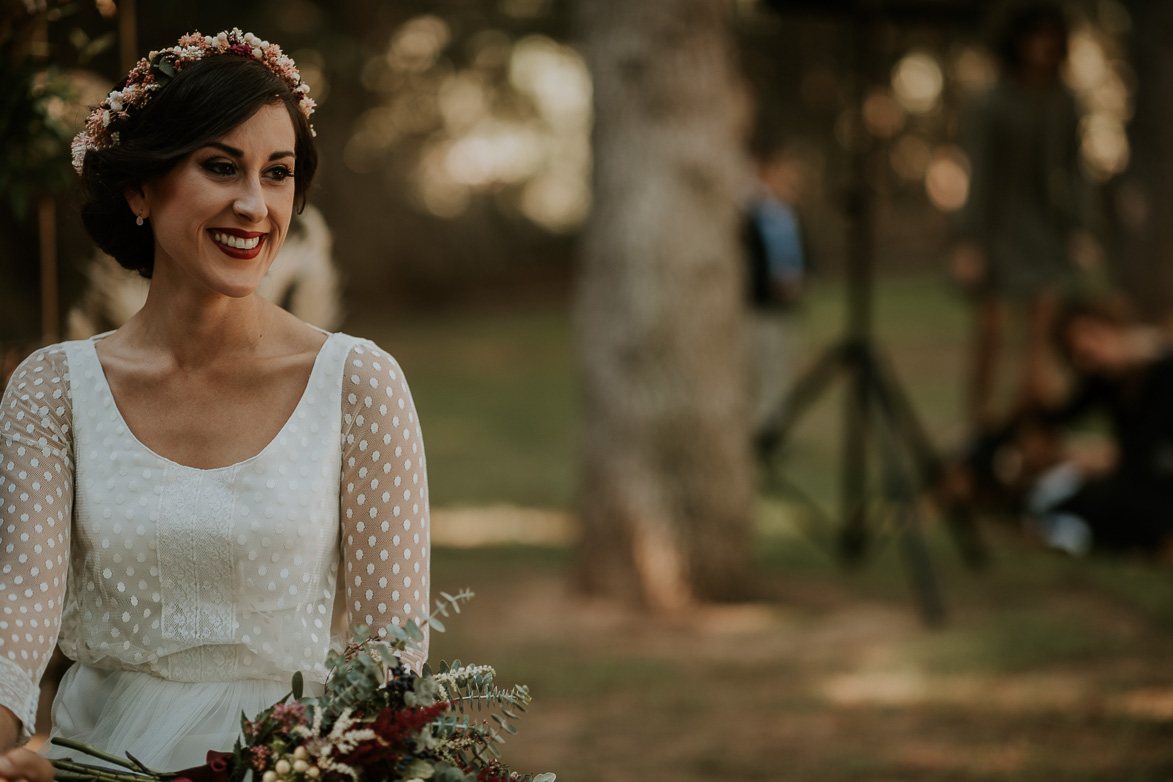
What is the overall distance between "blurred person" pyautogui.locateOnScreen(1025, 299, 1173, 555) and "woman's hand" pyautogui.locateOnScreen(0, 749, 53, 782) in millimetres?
5648

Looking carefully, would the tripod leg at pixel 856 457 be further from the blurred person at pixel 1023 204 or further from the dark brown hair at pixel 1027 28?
the dark brown hair at pixel 1027 28

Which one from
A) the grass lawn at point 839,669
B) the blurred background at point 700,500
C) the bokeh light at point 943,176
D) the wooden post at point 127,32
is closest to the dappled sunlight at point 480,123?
the bokeh light at point 943,176

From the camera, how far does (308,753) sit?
1.62 m

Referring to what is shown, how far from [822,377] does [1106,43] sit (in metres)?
12.7

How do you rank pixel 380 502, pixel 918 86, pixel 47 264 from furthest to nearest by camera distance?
pixel 918 86 < pixel 47 264 < pixel 380 502

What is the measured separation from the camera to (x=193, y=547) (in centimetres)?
195

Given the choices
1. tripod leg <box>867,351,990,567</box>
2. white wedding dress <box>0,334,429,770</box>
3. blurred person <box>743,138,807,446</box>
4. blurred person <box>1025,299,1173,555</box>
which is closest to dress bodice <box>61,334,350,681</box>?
white wedding dress <box>0,334,429,770</box>

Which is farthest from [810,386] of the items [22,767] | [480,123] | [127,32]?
[480,123]

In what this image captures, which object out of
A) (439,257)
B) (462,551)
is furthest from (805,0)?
(439,257)

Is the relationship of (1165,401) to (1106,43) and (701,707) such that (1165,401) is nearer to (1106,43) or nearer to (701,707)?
(701,707)

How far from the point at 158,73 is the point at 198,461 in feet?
1.95

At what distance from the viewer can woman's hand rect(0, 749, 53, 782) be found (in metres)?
1.65

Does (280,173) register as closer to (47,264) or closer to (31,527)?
(31,527)

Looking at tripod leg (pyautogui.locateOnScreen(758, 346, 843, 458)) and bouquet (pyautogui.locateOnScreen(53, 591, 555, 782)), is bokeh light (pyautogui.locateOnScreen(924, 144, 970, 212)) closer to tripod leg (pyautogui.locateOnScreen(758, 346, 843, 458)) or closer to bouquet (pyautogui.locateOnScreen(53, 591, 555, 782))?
tripod leg (pyautogui.locateOnScreen(758, 346, 843, 458))
